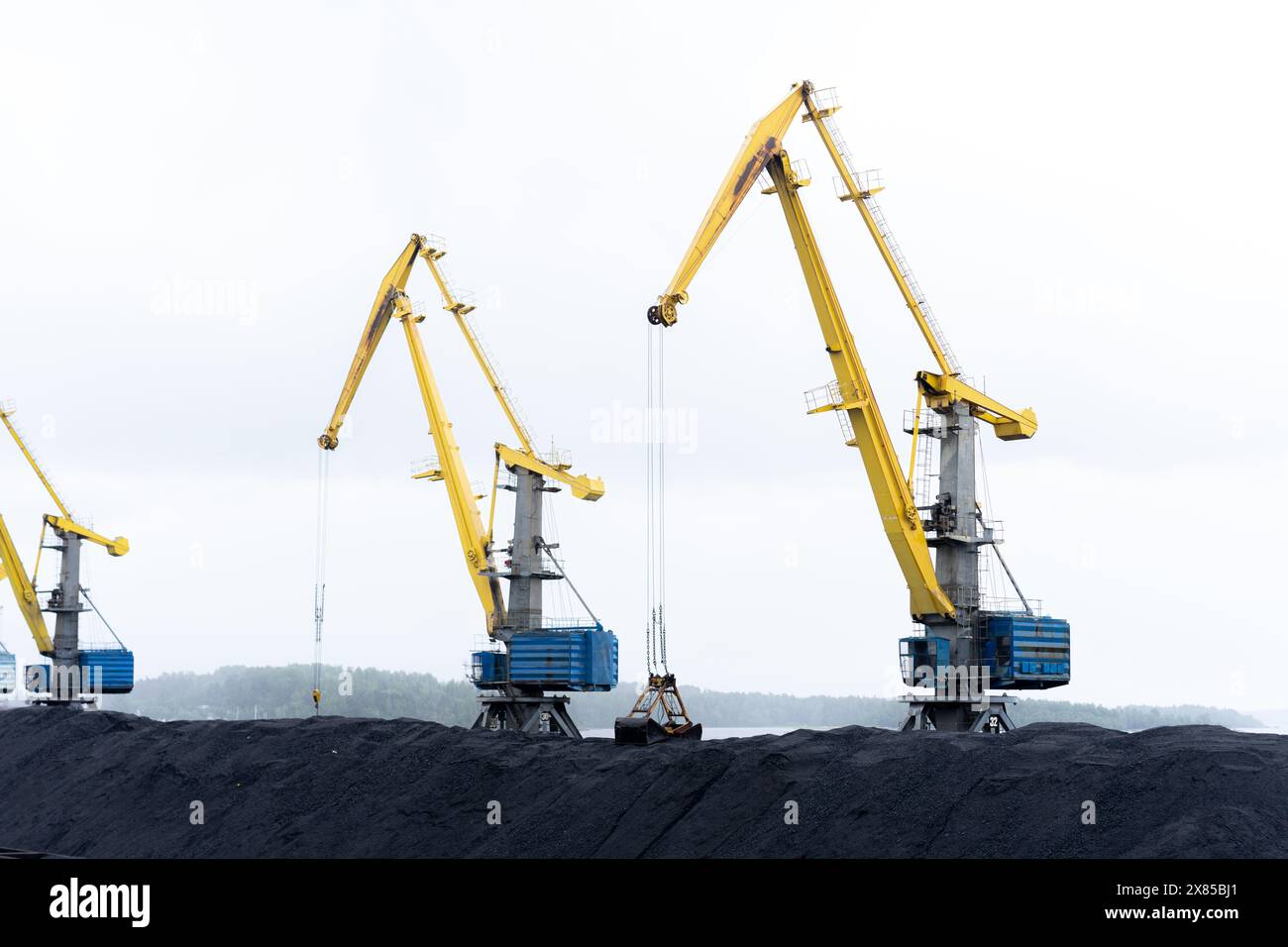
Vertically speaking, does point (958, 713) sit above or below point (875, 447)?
below

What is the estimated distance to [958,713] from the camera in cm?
3519

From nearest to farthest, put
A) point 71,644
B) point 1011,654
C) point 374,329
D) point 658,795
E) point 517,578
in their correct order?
1. point 658,795
2. point 1011,654
3. point 517,578
4. point 374,329
5. point 71,644

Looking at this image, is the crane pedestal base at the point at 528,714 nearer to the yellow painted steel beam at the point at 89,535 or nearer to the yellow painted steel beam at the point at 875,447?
the yellow painted steel beam at the point at 875,447

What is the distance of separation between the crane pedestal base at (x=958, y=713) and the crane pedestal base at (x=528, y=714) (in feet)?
41.0

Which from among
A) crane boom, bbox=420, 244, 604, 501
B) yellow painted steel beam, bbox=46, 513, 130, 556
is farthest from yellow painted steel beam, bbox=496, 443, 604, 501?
yellow painted steel beam, bbox=46, 513, 130, 556

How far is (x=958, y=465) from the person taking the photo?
116 ft

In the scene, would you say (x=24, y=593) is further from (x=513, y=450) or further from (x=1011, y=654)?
(x=1011, y=654)

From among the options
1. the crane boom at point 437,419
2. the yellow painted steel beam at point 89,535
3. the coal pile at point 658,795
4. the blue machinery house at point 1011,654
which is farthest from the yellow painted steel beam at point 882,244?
the yellow painted steel beam at point 89,535

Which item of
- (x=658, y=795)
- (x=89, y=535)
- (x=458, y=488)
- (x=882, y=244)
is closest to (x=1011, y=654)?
(x=882, y=244)

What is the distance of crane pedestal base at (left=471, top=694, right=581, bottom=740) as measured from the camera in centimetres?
4388

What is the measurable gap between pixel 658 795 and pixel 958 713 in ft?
42.6

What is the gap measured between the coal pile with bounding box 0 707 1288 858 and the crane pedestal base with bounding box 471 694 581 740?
719 centimetres

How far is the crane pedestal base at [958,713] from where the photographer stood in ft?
115

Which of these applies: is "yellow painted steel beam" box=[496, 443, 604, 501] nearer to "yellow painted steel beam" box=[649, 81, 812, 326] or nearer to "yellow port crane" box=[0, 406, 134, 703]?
"yellow painted steel beam" box=[649, 81, 812, 326]
